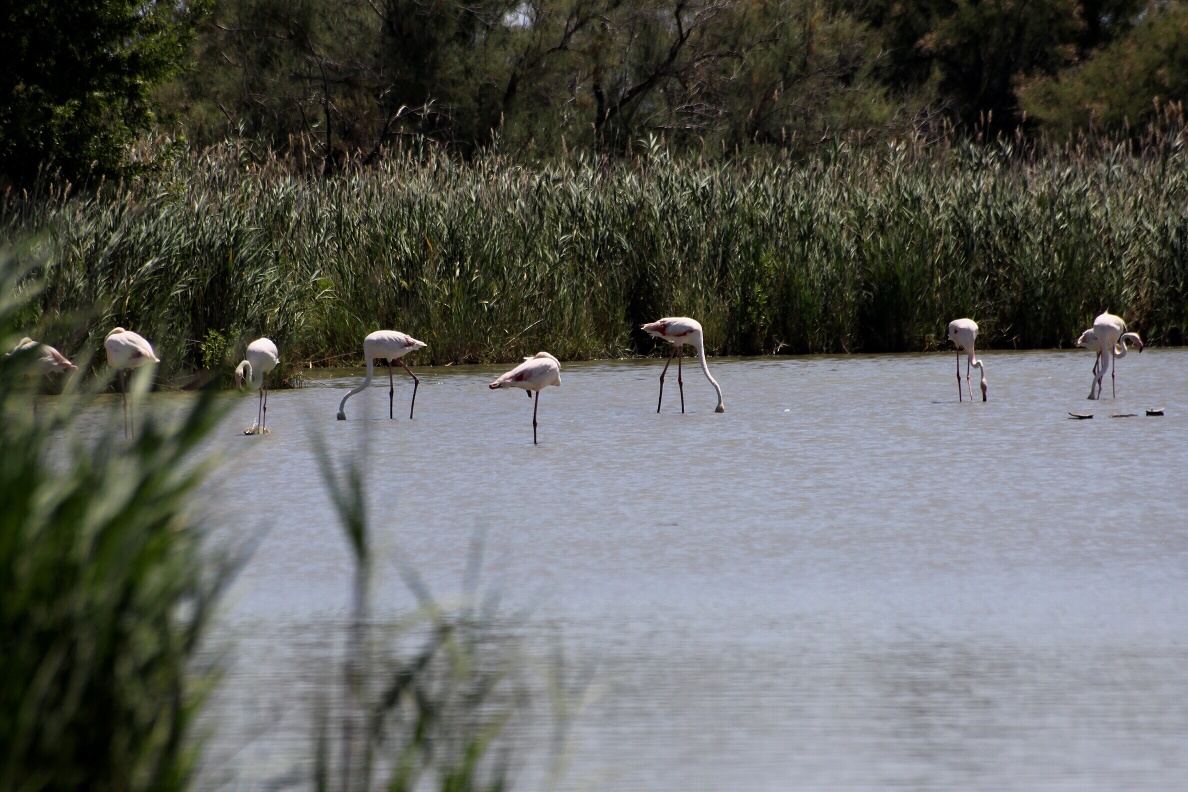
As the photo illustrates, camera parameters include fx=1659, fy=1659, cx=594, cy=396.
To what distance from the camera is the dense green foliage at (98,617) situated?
8.02ft

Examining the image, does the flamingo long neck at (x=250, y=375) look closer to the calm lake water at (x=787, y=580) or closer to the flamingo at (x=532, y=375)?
the calm lake water at (x=787, y=580)

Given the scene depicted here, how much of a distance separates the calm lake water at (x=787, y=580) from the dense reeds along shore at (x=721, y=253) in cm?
460

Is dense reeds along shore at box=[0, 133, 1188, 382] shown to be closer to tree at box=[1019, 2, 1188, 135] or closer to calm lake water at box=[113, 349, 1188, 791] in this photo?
calm lake water at box=[113, 349, 1188, 791]

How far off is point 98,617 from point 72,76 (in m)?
16.2

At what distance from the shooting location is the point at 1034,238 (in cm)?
1720

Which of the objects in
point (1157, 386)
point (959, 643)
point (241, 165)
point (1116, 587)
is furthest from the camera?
point (241, 165)

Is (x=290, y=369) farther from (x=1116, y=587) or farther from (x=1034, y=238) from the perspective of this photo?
(x=1116, y=587)

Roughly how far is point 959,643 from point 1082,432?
224 inches

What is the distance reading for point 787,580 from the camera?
19.8 ft

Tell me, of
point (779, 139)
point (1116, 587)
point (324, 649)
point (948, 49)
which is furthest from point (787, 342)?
point (948, 49)

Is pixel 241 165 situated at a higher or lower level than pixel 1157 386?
higher

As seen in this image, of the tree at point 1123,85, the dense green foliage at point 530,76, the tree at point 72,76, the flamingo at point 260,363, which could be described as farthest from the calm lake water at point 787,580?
the tree at point 1123,85

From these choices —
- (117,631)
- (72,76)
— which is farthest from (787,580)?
(72,76)

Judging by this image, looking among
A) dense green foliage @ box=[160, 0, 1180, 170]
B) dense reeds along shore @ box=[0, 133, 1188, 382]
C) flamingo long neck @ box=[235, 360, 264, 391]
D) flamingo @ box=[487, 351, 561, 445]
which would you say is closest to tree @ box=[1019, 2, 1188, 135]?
dense green foliage @ box=[160, 0, 1180, 170]
